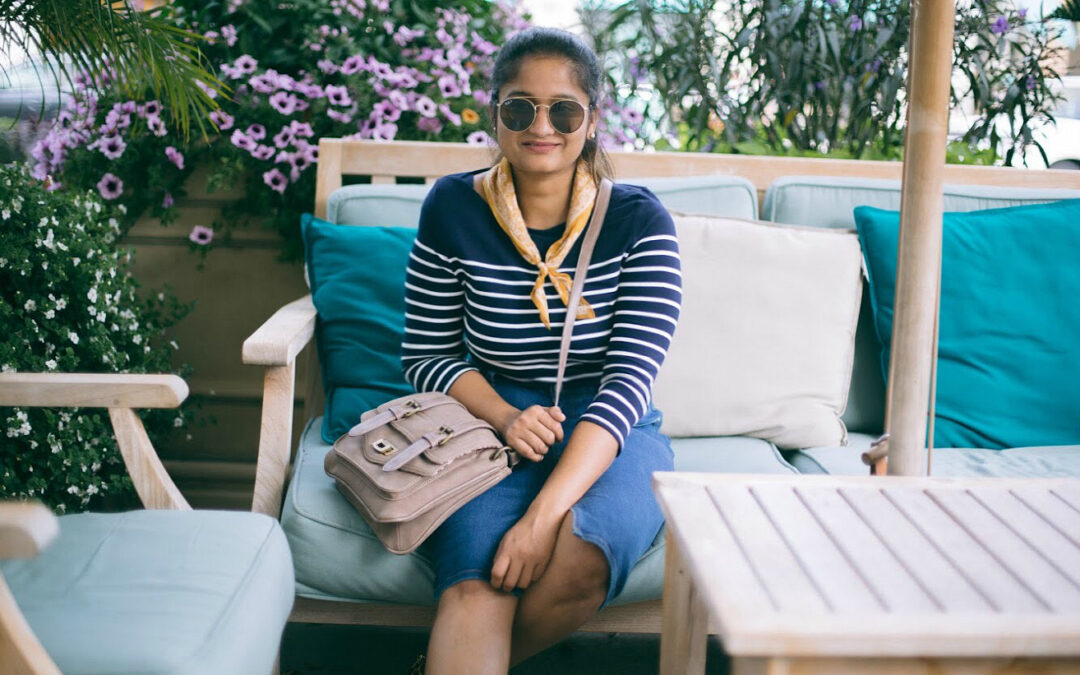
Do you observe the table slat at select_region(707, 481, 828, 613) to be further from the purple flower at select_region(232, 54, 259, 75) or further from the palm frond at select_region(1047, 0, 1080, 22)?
the palm frond at select_region(1047, 0, 1080, 22)

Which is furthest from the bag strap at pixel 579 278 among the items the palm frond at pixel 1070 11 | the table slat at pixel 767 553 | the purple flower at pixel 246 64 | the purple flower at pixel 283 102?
the palm frond at pixel 1070 11

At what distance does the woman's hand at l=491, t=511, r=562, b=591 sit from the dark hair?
0.73 meters

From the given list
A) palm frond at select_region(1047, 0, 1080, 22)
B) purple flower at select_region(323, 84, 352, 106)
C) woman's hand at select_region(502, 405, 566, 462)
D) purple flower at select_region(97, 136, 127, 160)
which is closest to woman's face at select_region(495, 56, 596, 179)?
woman's hand at select_region(502, 405, 566, 462)

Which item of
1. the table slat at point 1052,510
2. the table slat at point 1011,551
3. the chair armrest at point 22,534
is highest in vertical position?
the chair armrest at point 22,534

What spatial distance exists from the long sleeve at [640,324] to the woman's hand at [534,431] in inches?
2.2

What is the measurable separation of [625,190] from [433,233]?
36 cm

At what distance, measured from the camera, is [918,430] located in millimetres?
1048

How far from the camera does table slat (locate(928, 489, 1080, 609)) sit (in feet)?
2.76

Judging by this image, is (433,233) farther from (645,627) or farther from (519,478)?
(645,627)

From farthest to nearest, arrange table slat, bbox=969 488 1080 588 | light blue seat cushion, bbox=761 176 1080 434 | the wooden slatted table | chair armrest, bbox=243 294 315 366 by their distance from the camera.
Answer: light blue seat cushion, bbox=761 176 1080 434, chair armrest, bbox=243 294 315 366, table slat, bbox=969 488 1080 588, the wooden slatted table

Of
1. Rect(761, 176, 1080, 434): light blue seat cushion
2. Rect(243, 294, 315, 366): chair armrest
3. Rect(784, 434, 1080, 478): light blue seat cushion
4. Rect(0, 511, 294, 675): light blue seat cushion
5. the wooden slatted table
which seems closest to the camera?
the wooden slatted table

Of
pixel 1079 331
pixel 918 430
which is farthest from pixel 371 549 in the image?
pixel 1079 331

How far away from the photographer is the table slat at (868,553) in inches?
32.3

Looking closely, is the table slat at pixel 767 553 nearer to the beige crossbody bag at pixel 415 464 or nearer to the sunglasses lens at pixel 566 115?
the beige crossbody bag at pixel 415 464
